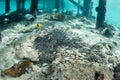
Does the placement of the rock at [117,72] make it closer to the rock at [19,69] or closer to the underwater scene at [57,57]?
the underwater scene at [57,57]

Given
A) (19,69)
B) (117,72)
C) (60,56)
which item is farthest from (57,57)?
(117,72)

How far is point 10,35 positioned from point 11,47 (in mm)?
2590

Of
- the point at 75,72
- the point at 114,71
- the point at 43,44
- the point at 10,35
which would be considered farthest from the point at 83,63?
the point at 10,35

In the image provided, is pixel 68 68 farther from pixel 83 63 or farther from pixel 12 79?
pixel 12 79

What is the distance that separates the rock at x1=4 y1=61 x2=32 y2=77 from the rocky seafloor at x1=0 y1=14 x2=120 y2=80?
0.08 metres

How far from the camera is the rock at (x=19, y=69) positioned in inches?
346

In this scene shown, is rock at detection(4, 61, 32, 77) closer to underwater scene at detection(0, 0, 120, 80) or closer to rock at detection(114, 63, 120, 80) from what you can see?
underwater scene at detection(0, 0, 120, 80)

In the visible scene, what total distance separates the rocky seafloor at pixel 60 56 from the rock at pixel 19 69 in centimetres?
8

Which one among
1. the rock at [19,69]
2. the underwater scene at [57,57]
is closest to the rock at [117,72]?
the underwater scene at [57,57]

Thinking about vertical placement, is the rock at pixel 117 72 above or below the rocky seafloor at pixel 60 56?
below

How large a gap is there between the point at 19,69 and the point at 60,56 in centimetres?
182

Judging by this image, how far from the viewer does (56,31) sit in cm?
1178

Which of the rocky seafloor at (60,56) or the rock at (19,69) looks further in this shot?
the rock at (19,69)

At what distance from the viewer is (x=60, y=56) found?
946 centimetres
